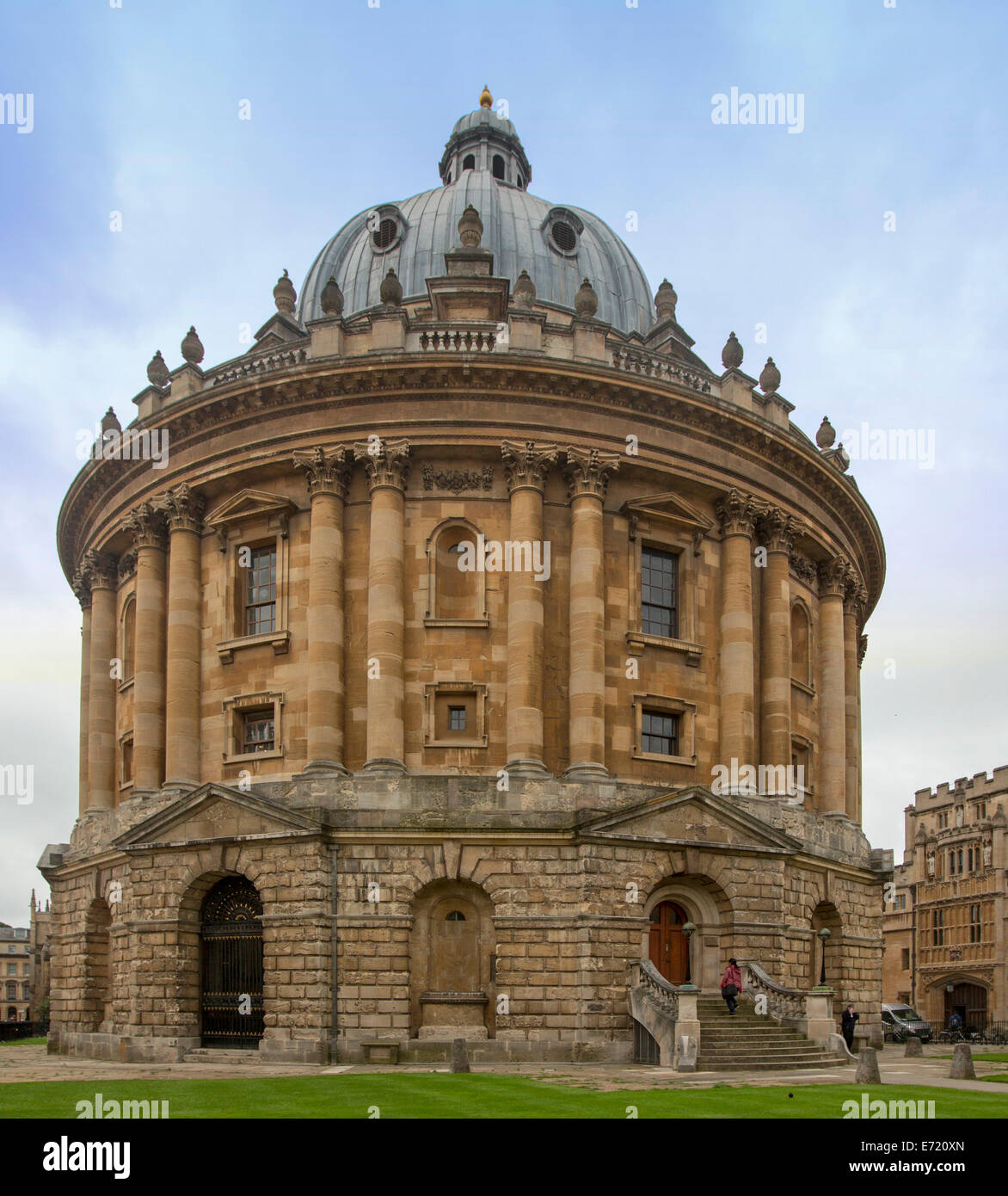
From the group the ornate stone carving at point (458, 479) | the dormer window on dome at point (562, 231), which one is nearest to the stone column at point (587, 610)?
the ornate stone carving at point (458, 479)

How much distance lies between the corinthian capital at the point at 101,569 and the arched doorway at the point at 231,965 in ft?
44.0

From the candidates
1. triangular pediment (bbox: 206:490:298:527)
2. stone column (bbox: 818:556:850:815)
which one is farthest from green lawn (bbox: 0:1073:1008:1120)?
stone column (bbox: 818:556:850:815)

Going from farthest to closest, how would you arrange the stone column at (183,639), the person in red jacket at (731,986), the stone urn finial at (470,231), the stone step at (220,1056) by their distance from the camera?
1. the stone urn finial at (470,231)
2. the stone column at (183,639)
3. the stone step at (220,1056)
4. the person in red jacket at (731,986)

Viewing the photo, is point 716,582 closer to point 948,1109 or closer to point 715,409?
point 715,409

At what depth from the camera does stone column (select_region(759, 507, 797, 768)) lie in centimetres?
3809

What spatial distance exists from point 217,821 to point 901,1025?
39.7 m

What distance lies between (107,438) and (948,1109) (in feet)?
101

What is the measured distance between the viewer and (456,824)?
3153 centimetres

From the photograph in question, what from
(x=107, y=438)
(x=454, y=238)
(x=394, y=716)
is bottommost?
(x=394, y=716)

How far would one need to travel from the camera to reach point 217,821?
32.9 meters

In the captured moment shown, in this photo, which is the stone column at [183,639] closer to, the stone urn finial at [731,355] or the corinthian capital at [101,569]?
the corinthian capital at [101,569]

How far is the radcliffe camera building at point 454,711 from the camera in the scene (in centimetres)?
3114

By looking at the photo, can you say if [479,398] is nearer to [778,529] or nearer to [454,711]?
[454,711]
